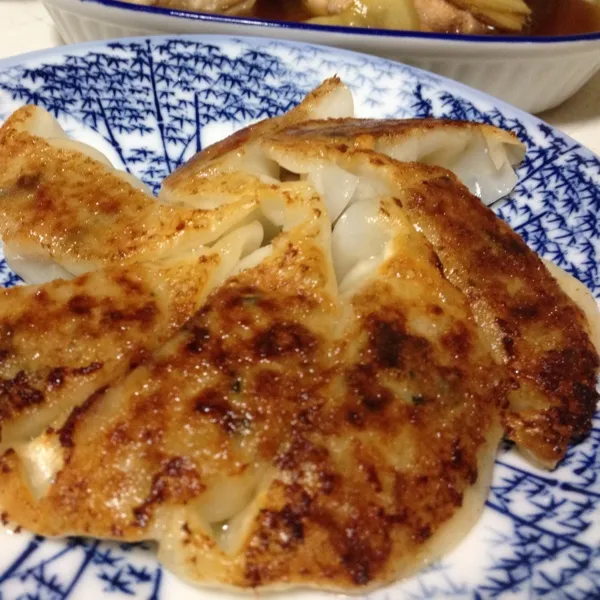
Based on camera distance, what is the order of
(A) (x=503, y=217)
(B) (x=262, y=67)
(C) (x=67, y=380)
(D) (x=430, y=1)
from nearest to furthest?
(C) (x=67, y=380) < (A) (x=503, y=217) < (B) (x=262, y=67) < (D) (x=430, y=1)

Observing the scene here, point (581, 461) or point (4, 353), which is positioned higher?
point (4, 353)

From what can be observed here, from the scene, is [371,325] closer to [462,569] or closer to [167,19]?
[462,569]

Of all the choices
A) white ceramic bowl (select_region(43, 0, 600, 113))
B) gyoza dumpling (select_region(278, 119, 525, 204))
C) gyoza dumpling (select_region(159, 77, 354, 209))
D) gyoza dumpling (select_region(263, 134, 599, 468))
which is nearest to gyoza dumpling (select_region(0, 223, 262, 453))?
gyoza dumpling (select_region(159, 77, 354, 209))

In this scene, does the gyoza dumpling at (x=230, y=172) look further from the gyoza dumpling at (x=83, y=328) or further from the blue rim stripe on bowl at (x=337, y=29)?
the blue rim stripe on bowl at (x=337, y=29)

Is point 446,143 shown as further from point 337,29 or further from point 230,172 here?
point 337,29

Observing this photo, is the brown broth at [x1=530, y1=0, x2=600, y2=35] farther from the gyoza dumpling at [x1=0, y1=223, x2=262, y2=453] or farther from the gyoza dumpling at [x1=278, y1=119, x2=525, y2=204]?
the gyoza dumpling at [x1=0, y1=223, x2=262, y2=453]

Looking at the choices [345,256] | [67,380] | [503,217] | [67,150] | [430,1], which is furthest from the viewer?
[430,1]

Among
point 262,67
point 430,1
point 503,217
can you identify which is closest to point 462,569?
point 503,217

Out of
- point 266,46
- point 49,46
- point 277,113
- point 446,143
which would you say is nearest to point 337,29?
point 266,46
